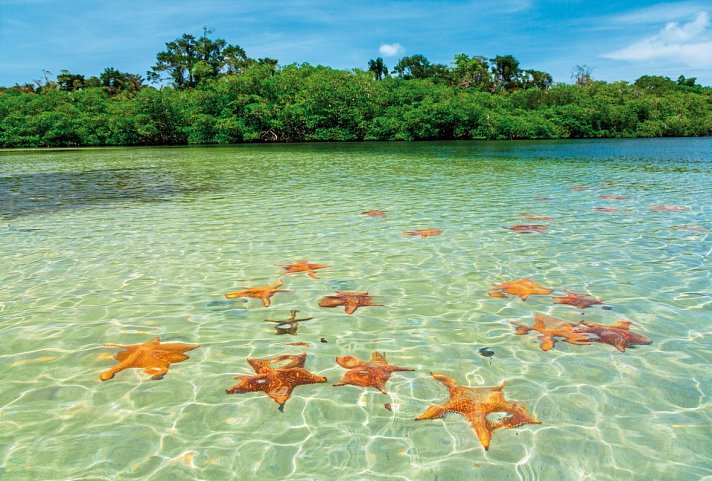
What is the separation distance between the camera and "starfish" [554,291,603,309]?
445cm

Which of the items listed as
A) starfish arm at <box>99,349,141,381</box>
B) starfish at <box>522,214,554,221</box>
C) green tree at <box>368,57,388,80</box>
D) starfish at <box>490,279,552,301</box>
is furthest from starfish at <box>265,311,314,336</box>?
green tree at <box>368,57,388,80</box>

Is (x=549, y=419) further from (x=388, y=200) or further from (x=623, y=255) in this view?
(x=388, y=200)

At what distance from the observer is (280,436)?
8.84 ft

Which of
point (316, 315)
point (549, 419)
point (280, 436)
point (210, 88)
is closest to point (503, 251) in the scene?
point (316, 315)

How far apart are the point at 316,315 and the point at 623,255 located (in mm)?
4074

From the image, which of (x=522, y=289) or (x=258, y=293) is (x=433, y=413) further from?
(x=258, y=293)

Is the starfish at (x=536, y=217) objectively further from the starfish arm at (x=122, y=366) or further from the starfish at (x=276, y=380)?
the starfish arm at (x=122, y=366)

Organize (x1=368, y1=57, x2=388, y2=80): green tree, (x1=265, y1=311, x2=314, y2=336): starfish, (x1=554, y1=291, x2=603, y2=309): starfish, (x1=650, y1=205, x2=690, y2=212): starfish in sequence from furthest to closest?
(x1=368, y1=57, x2=388, y2=80): green tree, (x1=650, y1=205, x2=690, y2=212): starfish, (x1=554, y1=291, x2=603, y2=309): starfish, (x1=265, y1=311, x2=314, y2=336): starfish

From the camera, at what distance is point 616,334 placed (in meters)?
3.82

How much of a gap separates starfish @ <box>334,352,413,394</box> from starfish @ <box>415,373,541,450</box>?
41 cm

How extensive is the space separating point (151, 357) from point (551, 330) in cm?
305

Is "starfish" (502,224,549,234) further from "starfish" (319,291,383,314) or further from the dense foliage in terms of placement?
the dense foliage

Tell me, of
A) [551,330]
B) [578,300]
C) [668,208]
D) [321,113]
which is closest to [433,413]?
[551,330]

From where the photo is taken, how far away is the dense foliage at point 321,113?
48.3 m
